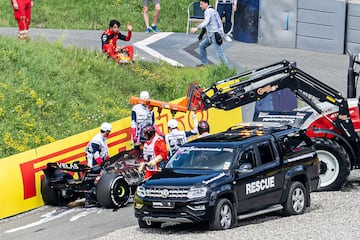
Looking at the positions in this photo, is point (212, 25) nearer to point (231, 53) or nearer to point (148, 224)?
point (231, 53)

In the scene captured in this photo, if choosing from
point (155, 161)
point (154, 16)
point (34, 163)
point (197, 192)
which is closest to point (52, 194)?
point (34, 163)

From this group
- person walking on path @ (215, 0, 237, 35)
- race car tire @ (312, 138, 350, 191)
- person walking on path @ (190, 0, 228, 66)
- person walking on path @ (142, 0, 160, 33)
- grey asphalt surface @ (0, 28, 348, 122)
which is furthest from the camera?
person walking on path @ (142, 0, 160, 33)

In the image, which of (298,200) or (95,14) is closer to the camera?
(298,200)

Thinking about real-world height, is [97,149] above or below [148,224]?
above

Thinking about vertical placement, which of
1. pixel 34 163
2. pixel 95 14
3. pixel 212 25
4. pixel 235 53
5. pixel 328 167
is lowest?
pixel 328 167

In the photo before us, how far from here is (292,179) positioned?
19.7 meters

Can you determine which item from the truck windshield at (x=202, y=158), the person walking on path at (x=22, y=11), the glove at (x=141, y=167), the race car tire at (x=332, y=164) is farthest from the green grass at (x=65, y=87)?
the race car tire at (x=332, y=164)

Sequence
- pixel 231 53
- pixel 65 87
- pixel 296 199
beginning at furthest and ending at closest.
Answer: pixel 231 53 < pixel 65 87 < pixel 296 199

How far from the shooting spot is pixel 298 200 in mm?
19703

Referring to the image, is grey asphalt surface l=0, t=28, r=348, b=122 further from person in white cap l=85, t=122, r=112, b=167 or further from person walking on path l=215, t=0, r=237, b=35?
person in white cap l=85, t=122, r=112, b=167

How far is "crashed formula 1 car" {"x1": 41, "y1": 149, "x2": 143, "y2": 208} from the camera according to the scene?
21016mm

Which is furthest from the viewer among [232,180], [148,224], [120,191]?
[120,191]

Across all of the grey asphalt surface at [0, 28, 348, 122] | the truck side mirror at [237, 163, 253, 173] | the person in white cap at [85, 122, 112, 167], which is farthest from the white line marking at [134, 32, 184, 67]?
the truck side mirror at [237, 163, 253, 173]

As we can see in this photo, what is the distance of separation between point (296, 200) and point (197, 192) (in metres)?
2.69
